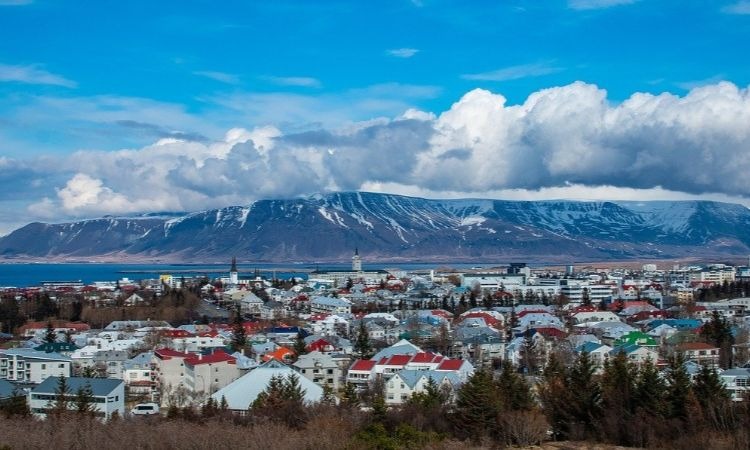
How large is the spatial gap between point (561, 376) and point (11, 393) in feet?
39.7

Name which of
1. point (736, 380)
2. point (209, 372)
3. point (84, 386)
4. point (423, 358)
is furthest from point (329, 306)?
point (84, 386)

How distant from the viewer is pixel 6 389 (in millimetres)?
21953

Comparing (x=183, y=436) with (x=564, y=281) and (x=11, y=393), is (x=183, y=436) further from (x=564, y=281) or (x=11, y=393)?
(x=564, y=281)

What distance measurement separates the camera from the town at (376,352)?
1772cm

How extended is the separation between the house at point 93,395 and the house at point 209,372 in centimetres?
324

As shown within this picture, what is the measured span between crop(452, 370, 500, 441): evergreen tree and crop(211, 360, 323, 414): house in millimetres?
3885

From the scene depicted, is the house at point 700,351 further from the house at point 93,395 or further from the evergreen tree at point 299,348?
the house at point 93,395

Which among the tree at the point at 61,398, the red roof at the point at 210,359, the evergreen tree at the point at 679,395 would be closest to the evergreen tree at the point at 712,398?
the evergreen tree at the point at 679,395

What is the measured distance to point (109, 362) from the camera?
2856cm

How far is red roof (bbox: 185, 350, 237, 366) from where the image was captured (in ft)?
82.0

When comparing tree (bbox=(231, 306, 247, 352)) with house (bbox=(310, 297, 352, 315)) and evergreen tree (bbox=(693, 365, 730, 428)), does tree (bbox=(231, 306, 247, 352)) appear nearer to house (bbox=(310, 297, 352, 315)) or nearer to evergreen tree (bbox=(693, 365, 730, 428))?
house (bbox=(310, 297, 352, 315))

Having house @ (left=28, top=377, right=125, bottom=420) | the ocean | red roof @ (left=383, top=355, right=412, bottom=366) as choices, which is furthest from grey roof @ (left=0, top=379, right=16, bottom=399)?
the ocean

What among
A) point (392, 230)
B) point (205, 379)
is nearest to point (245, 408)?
point (205, 379)

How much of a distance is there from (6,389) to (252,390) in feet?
19.7
